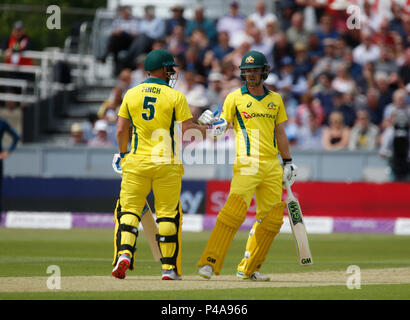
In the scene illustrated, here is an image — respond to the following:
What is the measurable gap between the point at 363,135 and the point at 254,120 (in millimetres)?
8512

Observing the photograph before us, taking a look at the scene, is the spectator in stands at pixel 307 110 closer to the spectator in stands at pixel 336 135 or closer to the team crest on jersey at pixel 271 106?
the spectator in stands at pixel 336 135

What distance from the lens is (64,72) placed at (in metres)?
19.5

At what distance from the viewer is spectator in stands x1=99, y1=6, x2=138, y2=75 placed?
19.3 m

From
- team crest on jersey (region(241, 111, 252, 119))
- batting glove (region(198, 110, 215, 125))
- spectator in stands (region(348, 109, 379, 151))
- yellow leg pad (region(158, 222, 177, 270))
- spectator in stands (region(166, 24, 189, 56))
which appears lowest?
yellow leg pad (region(158, 222, 177, 270))

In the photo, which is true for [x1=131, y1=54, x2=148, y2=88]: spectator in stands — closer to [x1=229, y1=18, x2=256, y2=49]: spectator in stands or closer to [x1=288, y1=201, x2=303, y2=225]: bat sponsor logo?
[x1=229, y1=18, x2=256, y2=49]: spectator in stands

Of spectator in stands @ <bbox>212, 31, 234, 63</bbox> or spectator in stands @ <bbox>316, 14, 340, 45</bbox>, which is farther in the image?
spectator in stands @ <bbox>316, 14, 340, 45</bbox>

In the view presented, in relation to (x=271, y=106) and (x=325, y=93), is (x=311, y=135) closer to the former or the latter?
(x=325, y=93)

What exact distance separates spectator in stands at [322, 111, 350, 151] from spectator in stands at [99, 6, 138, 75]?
17.7ft

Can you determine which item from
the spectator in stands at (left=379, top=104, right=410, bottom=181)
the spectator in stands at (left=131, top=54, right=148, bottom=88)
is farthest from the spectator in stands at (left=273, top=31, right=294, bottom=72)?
the spectator in stands at (left=379, top=104, right=410, bottom=181)

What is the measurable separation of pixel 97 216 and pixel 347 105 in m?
5.34

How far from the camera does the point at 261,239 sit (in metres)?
8.31
